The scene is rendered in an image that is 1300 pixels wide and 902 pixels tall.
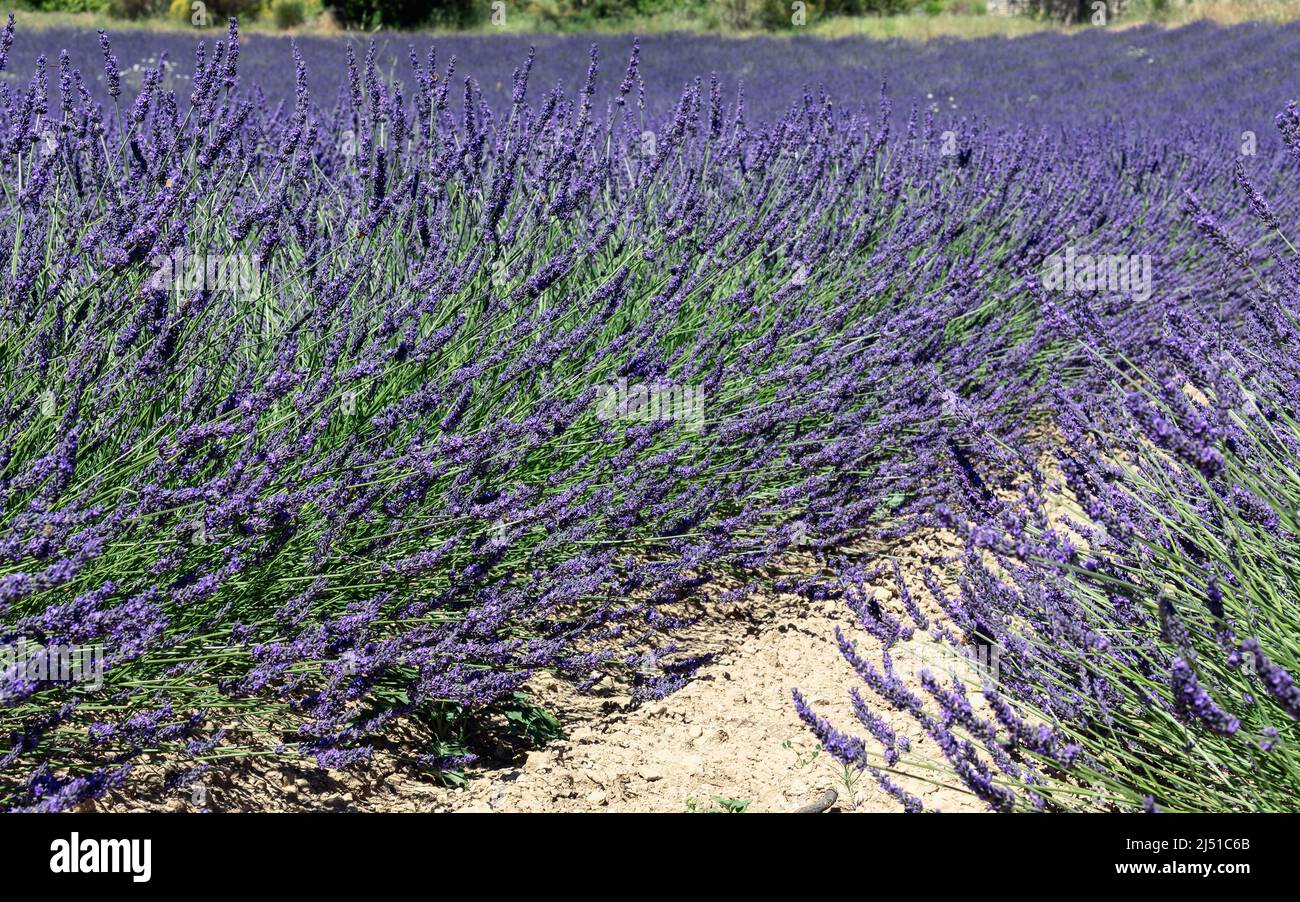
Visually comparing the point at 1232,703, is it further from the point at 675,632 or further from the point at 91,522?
the point at 91,522

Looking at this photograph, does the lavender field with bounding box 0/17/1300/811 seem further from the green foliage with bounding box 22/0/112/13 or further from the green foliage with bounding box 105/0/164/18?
the green foliage with bounding box 22/0/112/13

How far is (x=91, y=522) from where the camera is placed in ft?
6.48

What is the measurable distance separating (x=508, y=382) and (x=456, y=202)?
1153 millimetres

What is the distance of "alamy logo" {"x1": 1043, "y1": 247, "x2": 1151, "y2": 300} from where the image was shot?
427cm

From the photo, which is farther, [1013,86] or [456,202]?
[1013,86]

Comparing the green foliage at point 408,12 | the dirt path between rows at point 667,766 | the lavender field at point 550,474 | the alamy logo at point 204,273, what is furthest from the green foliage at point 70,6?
Result: the dirt path between rows at point 667,766

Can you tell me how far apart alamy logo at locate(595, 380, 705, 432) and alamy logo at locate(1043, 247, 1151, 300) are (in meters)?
1.67

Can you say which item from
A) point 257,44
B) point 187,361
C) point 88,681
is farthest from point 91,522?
point 257,44

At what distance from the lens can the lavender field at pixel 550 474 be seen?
5.90 feet

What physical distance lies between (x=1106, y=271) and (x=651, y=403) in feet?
8.53

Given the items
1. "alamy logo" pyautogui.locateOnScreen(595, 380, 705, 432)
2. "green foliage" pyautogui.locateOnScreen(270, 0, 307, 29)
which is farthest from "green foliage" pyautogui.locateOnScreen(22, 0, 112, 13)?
"alamy logo" pyautogui.locateOnScreen(595, 380, 705, 432)

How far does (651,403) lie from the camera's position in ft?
9.37

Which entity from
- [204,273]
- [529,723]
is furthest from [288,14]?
[529,723]
